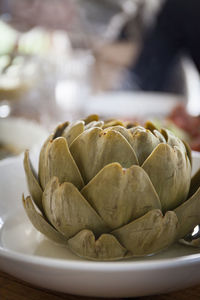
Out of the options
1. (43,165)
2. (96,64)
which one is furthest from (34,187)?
(96,64)

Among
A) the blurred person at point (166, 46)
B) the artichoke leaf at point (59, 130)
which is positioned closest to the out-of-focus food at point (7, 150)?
the artichoke leaf at point (59, 130)

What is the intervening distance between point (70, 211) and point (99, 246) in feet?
0.12

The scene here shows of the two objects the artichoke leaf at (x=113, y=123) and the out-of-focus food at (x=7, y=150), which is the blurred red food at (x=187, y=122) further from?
the artichoke leaf at (x=113, y=123)

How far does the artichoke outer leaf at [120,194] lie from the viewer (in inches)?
13.7

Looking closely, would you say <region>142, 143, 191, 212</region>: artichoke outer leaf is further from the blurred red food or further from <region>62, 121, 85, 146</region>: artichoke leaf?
the blurred red food

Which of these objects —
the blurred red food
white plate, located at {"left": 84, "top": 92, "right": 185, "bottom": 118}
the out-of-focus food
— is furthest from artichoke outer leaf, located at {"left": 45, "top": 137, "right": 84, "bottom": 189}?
white plate, located at {"left": 84, "top": 92, "right": 185, "bottom": 118}

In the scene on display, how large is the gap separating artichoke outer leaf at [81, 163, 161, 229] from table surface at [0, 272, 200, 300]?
0.21ft

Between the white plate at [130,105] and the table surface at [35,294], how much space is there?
737 millimetres

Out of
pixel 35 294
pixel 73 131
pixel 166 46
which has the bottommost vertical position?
pixel 166 46

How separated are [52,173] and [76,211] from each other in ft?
0.15

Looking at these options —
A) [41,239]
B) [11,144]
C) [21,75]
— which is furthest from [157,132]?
[21,75]

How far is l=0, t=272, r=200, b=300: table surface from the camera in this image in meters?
0.35

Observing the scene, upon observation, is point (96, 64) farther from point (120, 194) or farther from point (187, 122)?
point (120, 194)

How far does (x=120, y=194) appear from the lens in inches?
13.8
